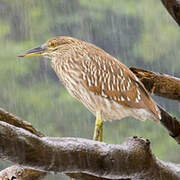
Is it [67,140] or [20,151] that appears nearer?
[20,151]

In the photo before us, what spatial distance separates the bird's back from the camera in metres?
1.77

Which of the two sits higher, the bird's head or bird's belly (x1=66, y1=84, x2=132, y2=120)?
the bird's head

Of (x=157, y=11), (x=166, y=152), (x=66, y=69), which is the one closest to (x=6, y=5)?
(x=157, y=11)

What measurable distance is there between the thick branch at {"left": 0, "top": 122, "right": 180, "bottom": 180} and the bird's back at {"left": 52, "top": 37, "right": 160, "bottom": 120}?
2.46ft

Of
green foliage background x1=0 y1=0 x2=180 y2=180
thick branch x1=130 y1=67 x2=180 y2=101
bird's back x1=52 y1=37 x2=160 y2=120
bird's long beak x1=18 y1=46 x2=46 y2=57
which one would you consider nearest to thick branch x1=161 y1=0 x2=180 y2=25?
thick branch x1=130 y1=67 x2=180 y2=101

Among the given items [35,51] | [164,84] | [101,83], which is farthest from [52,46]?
[164,84]

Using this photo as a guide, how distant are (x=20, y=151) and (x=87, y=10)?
12.5 feet

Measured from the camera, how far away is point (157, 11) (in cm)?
478

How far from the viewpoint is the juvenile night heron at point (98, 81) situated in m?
1.76

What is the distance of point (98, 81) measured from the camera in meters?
1.82

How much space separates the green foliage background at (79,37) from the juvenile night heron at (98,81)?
186cm

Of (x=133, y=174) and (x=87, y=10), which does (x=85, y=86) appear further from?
(x=87, y=10)

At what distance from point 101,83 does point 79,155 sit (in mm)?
993

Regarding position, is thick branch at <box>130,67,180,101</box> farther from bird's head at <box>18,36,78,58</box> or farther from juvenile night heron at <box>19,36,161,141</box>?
bird's head at <box>18,36,78,58</box>
